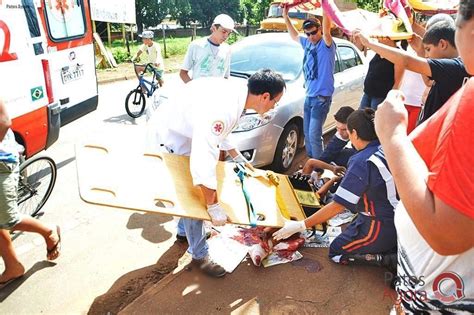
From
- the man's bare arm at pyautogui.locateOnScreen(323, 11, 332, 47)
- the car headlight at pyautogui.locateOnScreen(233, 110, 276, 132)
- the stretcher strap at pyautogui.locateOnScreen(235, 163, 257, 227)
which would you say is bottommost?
the stretcher strap at pyautogui.locateOnScreen(235, 163, 257, 227)

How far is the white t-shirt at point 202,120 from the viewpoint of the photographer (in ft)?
6.93

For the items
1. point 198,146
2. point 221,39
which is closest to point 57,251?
point 198,146

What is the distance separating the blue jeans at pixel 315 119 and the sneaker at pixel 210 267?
2.08m

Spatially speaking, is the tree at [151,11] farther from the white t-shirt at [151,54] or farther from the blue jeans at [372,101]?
the blue jeans at [372,101]

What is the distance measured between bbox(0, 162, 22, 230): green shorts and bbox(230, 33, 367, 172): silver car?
196 centimetres

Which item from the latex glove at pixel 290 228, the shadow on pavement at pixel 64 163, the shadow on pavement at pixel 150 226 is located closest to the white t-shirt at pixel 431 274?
the latex glove at pixel 290 228

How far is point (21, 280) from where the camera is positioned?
8.48ft

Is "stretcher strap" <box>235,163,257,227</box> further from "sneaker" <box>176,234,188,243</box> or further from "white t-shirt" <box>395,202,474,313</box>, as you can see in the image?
"white t-shirt" <box>395,202,474,313</box>

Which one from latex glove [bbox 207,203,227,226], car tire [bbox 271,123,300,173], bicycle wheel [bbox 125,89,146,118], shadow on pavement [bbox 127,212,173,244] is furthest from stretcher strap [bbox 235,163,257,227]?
bicycle wheel [bbox 125,89,146,118]

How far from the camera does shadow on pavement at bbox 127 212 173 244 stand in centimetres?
315

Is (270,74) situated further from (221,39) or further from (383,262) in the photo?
(221,39)

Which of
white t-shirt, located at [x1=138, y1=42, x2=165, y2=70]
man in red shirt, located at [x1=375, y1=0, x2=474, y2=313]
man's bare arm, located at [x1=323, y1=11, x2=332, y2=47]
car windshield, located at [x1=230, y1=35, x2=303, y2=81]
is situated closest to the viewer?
man in red shirt, located at [x1=375, y1=0, x2=474, y2=313]

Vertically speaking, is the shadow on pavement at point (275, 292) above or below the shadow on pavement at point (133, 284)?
above

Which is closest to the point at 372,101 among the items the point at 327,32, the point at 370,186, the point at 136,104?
the point at 327,32
